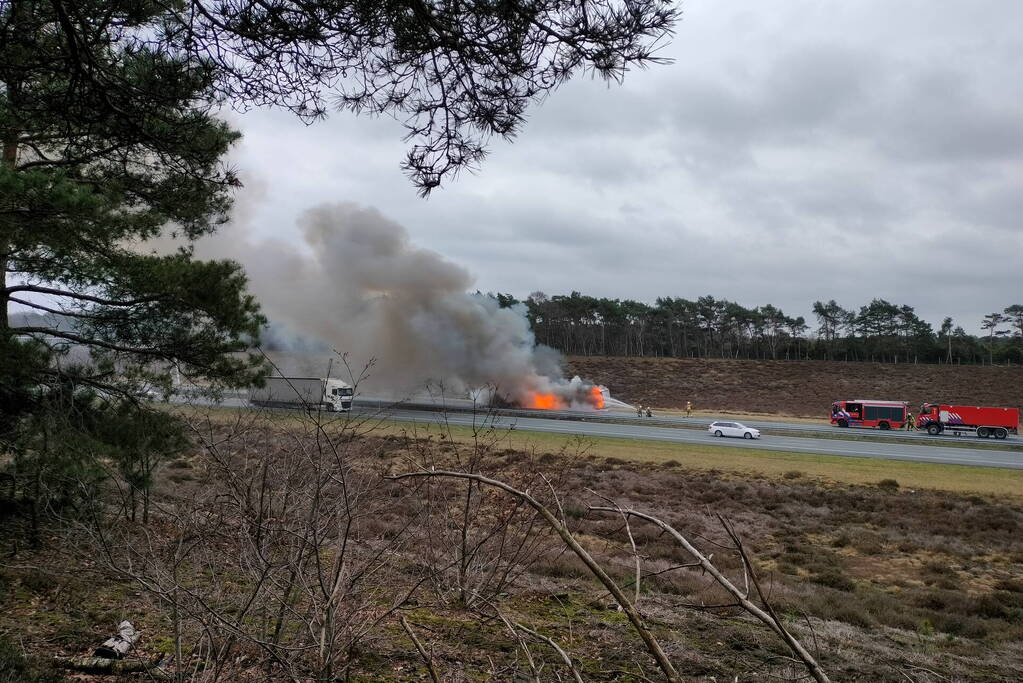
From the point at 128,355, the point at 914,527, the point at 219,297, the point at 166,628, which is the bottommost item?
the point at 914,527

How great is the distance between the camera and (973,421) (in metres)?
45.8

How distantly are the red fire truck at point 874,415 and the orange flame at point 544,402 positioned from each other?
2086cm

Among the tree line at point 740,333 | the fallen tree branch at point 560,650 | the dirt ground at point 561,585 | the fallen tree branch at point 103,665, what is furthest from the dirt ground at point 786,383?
the fallen tree branch at point 560,650

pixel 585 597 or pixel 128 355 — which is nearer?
pixel 585 597

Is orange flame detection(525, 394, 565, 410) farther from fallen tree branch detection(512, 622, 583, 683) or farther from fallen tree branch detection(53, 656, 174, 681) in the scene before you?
fallen tree branch detection(512, 622, 583, 683)

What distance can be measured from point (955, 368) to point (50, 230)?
91.8 meters

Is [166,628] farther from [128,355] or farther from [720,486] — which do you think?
[720,486]

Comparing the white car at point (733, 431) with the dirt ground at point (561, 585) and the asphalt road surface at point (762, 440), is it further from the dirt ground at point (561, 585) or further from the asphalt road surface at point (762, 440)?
the dirt ground at point (561, 585)

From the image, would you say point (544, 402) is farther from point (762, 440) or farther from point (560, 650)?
point (560, 650)

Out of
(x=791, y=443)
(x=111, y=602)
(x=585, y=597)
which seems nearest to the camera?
(x=111, y=602)

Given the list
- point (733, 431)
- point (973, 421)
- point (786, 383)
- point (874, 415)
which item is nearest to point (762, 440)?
point (733, 431)

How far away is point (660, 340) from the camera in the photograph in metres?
103

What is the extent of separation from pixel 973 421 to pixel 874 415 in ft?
20.5

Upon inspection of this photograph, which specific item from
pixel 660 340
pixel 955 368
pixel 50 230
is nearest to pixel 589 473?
pixel 50 230
